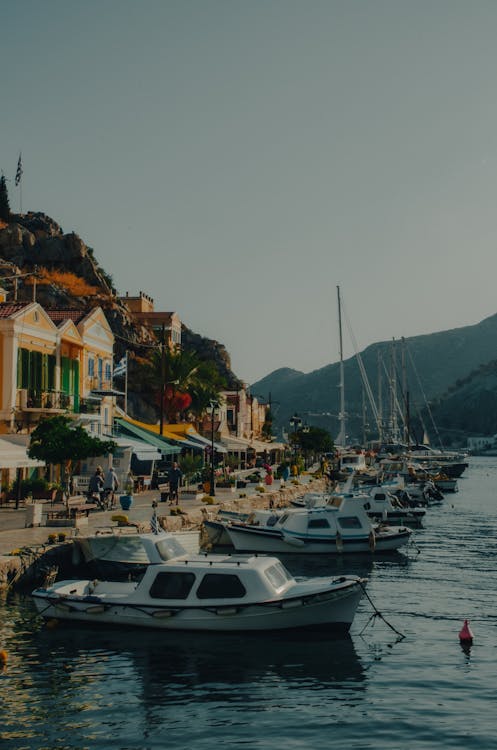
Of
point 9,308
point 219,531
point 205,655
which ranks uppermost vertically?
point 9,308

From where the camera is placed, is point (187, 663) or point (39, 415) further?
point (39, 415)

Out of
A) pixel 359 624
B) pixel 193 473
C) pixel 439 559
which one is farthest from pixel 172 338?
pixel 359 624

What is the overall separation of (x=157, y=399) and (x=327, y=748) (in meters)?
71.8

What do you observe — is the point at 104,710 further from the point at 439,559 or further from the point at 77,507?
the point at 439,559

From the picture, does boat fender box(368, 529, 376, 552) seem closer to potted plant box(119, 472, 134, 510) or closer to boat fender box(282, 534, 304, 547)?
boat fender box(282, 534, 304, 547)

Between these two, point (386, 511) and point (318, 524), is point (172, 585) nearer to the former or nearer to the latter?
point (318, 524)

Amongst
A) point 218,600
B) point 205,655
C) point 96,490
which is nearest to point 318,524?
point 96,490

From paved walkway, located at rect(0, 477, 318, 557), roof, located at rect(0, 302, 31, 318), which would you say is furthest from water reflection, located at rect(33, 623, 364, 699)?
roof, located at rect(0, 302, 31, 318)

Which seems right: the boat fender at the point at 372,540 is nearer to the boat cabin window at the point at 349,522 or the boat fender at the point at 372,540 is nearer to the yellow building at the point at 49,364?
the boat cabin window at the point at 349,522

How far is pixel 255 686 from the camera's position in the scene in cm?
1702

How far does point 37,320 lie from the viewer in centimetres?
4428

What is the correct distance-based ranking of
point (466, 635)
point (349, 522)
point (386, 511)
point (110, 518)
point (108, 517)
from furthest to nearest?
point (386, 511) → point (349, 522) → point (108, 517) → point (110, 518) → point (466, 635)

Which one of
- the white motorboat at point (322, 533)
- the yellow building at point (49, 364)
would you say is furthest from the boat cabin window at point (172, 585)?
the yellow building at point (49, 364)

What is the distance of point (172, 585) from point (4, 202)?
292 ft
